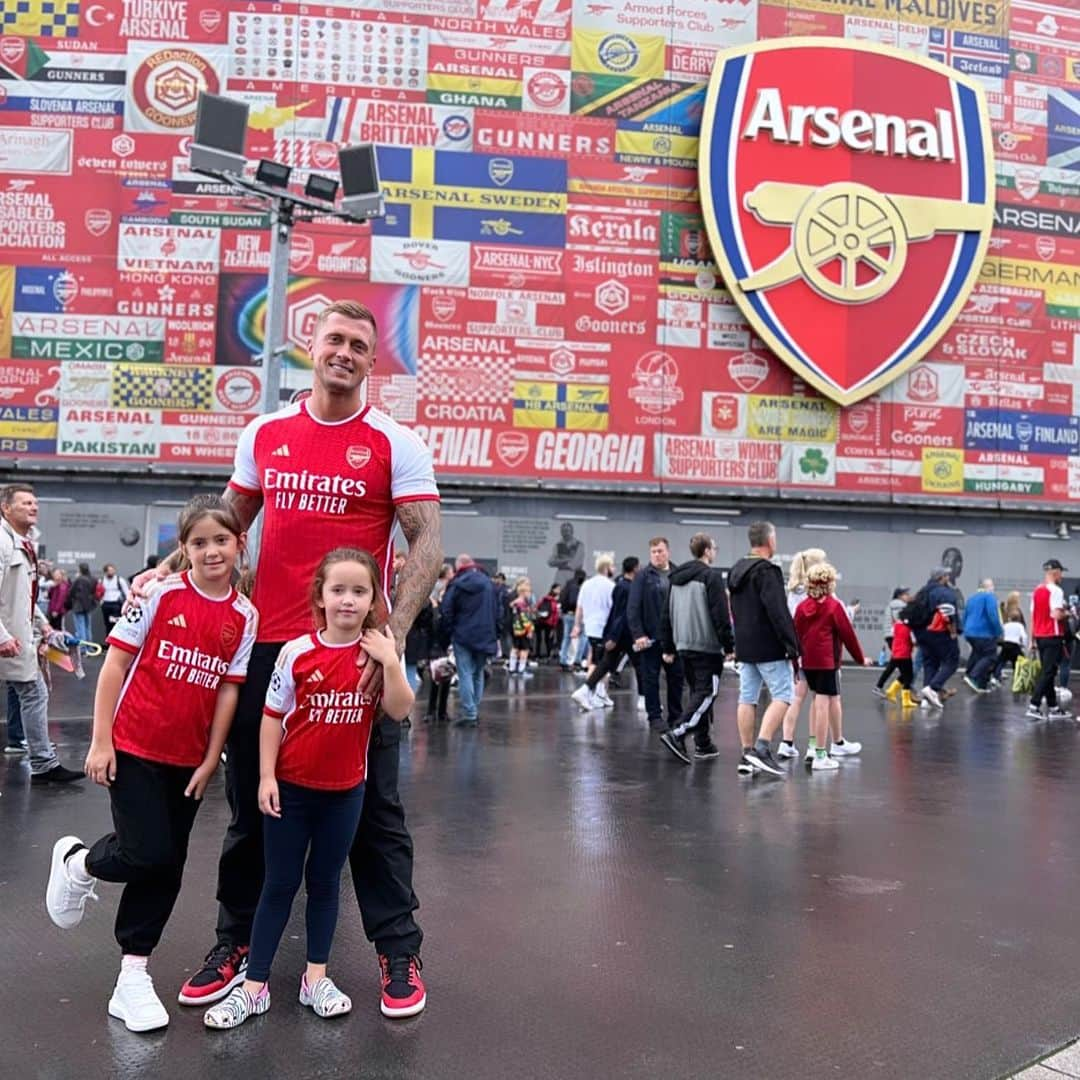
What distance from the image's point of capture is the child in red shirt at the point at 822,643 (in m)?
8.39

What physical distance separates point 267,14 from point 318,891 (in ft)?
79.4

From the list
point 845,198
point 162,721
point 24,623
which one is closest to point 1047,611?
point 24,623

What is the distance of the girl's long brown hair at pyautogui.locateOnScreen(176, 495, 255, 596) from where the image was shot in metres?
3.31

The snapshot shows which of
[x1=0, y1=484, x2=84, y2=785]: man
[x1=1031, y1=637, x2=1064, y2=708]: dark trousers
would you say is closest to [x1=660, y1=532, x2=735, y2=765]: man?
[x1=0, y1=484, x2=84, y2=785]: man

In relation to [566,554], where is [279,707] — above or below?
above

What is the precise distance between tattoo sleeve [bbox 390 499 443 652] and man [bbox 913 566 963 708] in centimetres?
1156

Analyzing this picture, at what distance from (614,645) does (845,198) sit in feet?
54.3

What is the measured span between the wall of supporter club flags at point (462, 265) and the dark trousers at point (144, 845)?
20.0 m

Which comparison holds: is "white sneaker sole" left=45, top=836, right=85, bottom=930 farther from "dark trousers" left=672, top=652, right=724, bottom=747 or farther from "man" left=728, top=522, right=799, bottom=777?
"dark trousers" left=672, top=652, right=724, bottom=747

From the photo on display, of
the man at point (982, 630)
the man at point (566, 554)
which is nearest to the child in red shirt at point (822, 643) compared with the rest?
the man at point (982, 630)

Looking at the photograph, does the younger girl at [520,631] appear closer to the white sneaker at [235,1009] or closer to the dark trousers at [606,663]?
the dark trousers at [606,663]

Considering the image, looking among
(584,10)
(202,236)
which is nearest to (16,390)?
(202,236)

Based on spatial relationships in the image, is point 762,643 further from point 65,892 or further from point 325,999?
point 65,892

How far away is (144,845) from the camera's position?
3.18 meters
